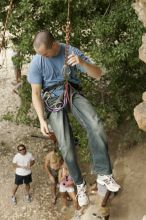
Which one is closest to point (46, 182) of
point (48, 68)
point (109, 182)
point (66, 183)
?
point (66, 183)

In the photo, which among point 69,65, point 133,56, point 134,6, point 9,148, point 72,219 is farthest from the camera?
point 9,148

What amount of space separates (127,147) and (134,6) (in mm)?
3781

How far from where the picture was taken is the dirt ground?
9492mm

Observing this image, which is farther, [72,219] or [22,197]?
[22,197]

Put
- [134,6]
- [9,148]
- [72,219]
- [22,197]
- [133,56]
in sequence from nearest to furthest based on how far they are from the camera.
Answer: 1. [134,6]
2. [133,56]
3. [72,219]
4. [22,197]
5. [9,148]

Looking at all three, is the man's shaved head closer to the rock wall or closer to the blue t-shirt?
the blue t-shirt

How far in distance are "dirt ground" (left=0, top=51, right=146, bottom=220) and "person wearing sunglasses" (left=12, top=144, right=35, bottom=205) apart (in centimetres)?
31

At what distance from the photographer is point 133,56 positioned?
8.76m

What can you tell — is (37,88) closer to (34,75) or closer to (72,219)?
(34,75)

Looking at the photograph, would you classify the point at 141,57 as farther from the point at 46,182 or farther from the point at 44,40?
the point at 46,182

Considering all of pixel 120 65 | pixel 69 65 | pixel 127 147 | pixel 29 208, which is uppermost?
pixel 69 65

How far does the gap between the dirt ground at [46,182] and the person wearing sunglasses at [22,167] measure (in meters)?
0.31

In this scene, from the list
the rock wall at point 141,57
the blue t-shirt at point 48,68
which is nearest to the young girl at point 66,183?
the rock wall at point 141,57

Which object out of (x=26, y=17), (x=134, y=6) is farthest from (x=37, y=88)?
(x=26, y=17)
